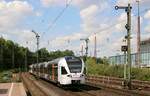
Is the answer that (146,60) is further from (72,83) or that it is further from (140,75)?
(72,83)

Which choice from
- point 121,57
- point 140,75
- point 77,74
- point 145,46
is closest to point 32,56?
point 145,46

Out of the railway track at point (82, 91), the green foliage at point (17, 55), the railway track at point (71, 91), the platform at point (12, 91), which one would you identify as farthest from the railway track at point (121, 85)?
the green foliage at point (17, 55)

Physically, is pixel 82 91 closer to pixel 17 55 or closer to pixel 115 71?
pixel 115 71

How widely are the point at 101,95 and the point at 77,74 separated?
22.3 ft

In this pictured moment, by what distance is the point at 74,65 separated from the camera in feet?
127

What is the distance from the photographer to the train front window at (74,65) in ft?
126

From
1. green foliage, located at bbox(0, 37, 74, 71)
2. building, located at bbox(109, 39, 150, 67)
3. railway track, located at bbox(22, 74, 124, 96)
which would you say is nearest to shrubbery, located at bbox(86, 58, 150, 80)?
railway track, located at bbox(22, 74, 124, 96)

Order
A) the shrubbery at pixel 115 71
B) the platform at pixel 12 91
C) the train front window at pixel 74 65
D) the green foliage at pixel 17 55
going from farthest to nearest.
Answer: the green foliage at pixel 17 55 < the shrubbery at pixel 115 71 < the train front window at pixel 74 65 < the platform at pixel 12 91

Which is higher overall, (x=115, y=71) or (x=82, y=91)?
(x=115, y=71)

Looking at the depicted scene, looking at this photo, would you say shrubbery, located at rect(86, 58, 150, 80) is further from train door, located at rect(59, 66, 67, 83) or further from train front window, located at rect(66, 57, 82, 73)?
train door, located at rect(59, 66, 67, 83)

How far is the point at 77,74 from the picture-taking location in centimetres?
3822

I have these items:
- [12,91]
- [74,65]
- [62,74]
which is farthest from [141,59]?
[12,91]

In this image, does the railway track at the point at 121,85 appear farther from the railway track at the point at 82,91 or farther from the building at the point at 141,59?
the building at the point at 141,59

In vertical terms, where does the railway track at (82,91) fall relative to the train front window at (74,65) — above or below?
below
